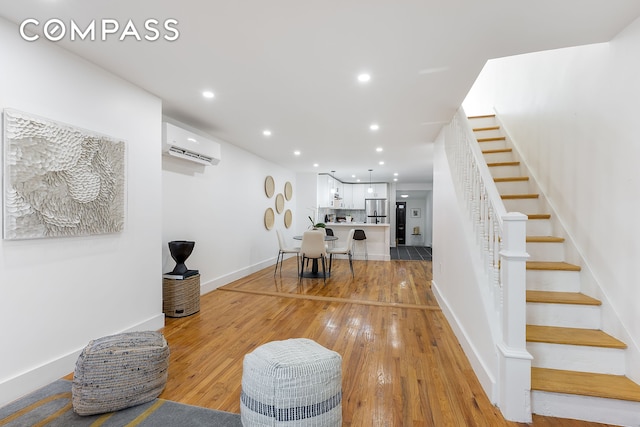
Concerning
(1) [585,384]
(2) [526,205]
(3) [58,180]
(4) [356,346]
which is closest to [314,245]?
→ (4) [356,346]

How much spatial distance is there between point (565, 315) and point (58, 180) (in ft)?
12.1

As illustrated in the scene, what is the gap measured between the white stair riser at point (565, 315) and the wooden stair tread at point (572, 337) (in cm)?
4

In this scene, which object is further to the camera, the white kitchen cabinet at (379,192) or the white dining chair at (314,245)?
the white kitchen cabinet at (379,192)

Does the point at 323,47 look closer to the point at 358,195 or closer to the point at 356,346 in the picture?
the point at 356,346

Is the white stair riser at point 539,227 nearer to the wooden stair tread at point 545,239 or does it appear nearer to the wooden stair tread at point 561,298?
the wooden stair tread at point 545,239

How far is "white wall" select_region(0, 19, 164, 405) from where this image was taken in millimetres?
1729

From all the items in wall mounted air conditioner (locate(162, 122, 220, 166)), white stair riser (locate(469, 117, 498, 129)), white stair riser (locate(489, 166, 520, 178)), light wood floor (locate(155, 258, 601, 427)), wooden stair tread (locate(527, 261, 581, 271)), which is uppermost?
white stair riser (locate(469, 117, 498, 129))

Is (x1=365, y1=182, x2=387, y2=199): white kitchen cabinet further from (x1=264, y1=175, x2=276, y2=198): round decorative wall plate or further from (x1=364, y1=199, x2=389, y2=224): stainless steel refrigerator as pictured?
(x1=264, y1=175, x2=276, y2=198): round decorative wall plate

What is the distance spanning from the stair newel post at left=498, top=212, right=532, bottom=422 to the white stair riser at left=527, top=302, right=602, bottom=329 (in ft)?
1.77

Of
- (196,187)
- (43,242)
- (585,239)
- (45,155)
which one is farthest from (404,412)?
(196,187)

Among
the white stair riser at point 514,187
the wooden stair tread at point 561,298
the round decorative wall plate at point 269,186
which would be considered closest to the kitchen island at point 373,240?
the round decorative wall plate at point 269,186

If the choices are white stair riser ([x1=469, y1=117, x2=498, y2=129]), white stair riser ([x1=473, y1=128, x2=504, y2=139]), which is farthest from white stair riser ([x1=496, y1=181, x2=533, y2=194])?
white stair riser ([x1=469, y1=117, x2=498, y2=129])

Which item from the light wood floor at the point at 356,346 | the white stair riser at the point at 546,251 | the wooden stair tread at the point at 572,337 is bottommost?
the light wood floor at the point at 356,346

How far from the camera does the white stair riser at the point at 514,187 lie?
9.59 ft
